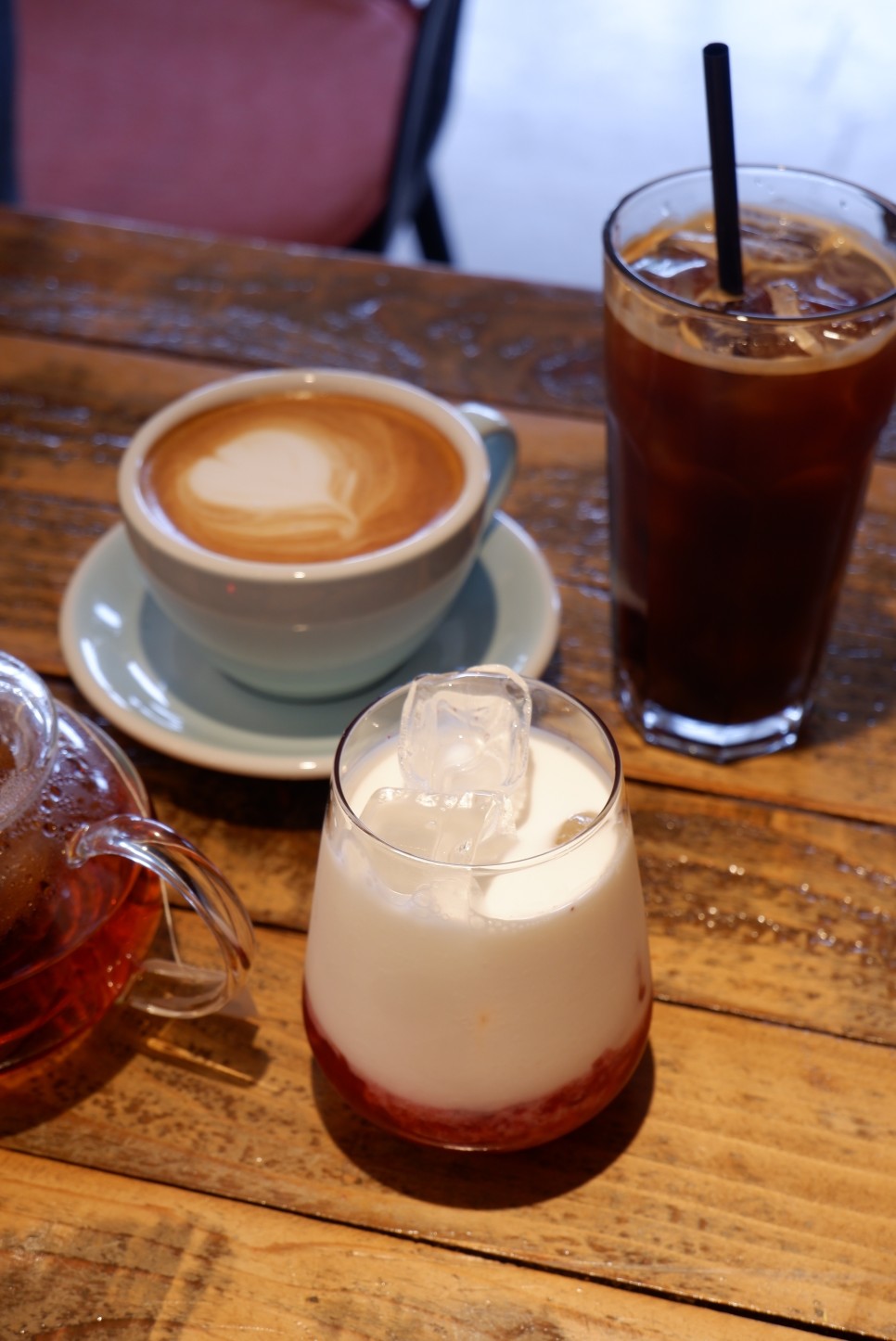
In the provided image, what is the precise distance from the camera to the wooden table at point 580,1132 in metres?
0.64

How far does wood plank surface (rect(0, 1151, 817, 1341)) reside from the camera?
0.62 m

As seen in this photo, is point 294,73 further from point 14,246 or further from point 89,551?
point 89,551

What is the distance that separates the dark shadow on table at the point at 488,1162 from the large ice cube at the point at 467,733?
190mm

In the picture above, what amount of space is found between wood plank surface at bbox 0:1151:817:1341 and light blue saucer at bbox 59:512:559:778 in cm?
26

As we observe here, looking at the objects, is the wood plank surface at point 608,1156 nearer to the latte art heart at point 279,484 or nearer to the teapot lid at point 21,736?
the teapot lid at point 21,736

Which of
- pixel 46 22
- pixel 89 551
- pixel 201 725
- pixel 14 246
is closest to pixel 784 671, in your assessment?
pixel 201 725

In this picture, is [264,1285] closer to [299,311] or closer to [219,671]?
[219,671]

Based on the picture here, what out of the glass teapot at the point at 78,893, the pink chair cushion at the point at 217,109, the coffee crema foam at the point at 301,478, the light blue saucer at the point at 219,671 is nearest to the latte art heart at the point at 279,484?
the coffee crema foam at the point at 301,478

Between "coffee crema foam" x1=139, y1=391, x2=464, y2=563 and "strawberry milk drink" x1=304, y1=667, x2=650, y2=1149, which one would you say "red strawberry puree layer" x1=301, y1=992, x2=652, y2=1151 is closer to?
"strawberry milk drink" x1=304, y1=667, x2=650, y2=1149

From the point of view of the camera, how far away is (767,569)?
861mm

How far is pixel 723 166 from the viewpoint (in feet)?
2.61

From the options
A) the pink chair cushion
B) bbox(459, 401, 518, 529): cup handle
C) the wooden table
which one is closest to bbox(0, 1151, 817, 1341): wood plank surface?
the wooden table

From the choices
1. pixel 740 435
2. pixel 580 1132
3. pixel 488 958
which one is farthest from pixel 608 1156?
pixel 740 435

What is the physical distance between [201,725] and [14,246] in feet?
2.32
